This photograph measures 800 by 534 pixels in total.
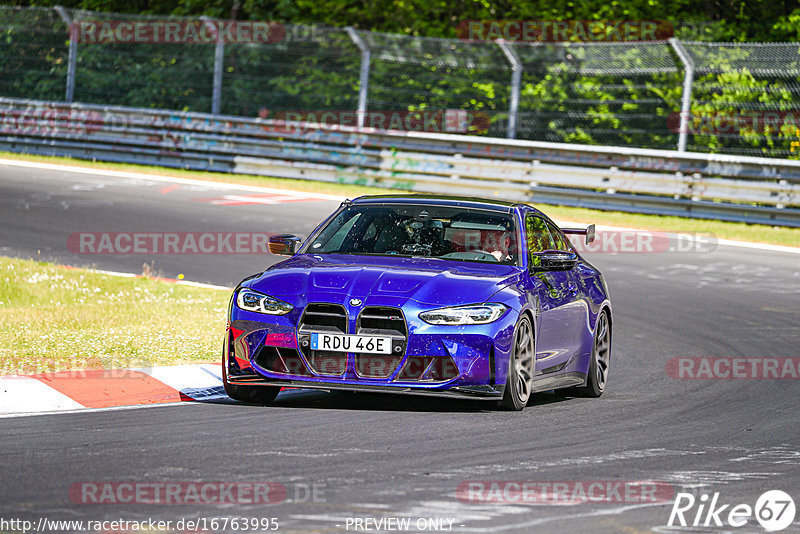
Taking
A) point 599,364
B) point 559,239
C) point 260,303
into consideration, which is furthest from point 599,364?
point 260,303

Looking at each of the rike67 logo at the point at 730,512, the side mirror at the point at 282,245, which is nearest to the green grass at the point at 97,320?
the side mirror at the point at 282,245

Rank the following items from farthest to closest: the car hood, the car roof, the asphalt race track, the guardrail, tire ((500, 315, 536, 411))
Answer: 1. the guardrail
2. the car roof
3. tire ((500, 315, 536, 411))
4. the car hood
5. the asphalt race track

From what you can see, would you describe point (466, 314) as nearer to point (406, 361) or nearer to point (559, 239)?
point (406, 361)

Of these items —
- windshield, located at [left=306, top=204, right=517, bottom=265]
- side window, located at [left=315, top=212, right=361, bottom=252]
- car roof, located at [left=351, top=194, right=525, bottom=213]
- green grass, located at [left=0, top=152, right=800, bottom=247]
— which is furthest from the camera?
green grass, located at [left=0, top=152, right=800, bottom=247]

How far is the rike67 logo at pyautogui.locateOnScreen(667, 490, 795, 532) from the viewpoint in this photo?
6.12 metres

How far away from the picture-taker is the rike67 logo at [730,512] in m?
6.12

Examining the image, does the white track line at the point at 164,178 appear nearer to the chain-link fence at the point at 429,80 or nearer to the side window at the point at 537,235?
the chain-link fence at the point at 429,80

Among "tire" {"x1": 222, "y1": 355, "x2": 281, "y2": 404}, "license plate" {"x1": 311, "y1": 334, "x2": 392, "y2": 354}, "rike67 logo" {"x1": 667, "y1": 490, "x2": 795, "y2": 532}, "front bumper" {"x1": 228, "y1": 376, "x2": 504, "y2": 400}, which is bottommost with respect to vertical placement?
"tire" {"x1": 222, "y1": 355, "x2": 281, "y2": 404}

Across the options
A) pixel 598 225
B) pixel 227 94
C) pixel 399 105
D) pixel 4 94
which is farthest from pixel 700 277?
pixel 4 94

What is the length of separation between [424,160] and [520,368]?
15.8m

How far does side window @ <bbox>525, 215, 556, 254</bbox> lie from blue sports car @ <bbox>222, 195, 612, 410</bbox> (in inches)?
10.2

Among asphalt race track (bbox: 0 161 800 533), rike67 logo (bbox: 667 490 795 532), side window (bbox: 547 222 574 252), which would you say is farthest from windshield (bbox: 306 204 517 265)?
rike67 logo (bbox: 667 490 795 532)

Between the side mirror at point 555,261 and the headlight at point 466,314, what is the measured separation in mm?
1006

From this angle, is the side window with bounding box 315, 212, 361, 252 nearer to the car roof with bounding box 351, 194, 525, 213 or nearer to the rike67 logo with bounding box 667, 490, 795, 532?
the car roof with bounding box 351, 194, 525, 213
